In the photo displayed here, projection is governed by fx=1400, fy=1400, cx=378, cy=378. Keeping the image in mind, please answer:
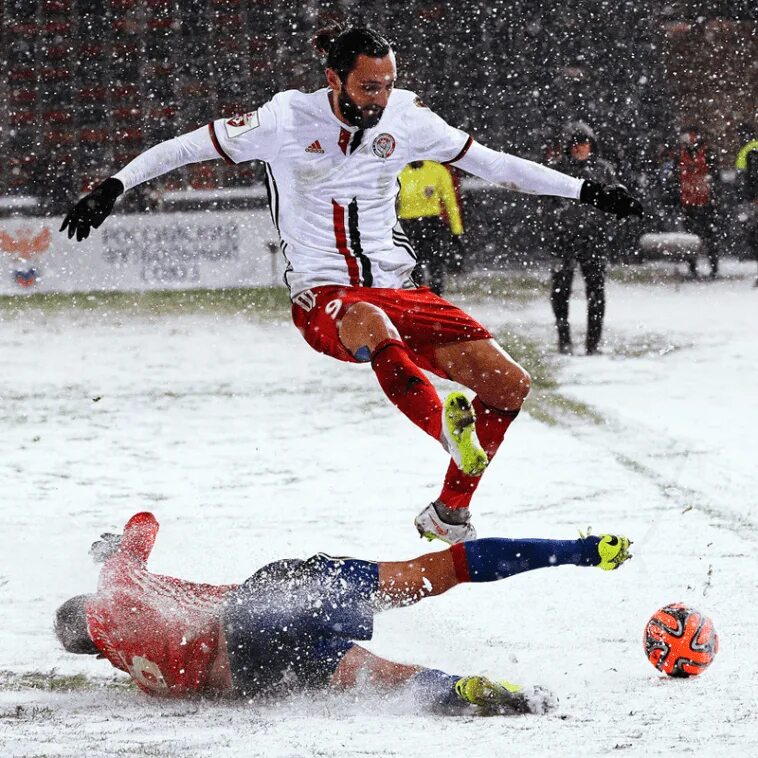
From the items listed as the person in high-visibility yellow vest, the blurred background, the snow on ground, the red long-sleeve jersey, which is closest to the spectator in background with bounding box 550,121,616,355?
the snow on ground

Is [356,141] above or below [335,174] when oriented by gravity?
above

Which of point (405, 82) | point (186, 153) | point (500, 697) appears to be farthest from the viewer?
point (405, 82)

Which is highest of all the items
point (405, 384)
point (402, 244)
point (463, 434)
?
point (402, 244)

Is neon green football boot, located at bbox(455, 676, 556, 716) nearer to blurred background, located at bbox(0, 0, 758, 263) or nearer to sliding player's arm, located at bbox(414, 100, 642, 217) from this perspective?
sliding player's arm, located at bbox(414, 100, 642, 217)

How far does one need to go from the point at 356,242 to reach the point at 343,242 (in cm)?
4

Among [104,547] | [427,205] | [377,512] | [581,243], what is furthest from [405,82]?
→ [104,547]

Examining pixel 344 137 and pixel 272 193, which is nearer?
pixel 344 137

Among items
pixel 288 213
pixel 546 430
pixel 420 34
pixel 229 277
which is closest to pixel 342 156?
pixel 288 213

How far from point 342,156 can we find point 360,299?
494 mm

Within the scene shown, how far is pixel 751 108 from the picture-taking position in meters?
20.5

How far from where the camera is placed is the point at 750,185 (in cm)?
1588

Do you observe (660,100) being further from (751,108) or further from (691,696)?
(691,696)

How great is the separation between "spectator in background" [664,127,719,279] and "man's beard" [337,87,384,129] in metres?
12.0

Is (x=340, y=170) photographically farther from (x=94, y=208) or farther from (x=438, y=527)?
(x=438, y=527)
